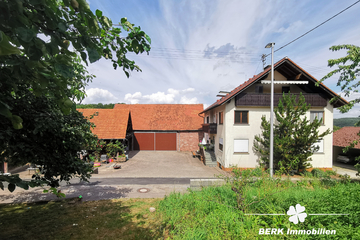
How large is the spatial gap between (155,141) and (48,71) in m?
23.9

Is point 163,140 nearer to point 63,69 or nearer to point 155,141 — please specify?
point 155,141

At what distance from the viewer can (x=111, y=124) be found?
65.5 feet

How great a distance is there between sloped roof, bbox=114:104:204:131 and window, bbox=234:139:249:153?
10.7 metres

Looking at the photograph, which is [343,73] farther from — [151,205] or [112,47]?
[151,205]

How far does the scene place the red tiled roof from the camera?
18.7 metres

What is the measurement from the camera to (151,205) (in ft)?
24.1

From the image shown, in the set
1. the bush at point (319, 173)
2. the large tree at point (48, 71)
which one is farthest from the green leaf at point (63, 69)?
Result: the bush at point (319, 173)

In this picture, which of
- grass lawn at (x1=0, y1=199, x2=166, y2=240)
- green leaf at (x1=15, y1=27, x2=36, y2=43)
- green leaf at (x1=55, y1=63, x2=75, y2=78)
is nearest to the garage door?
grass lawn at (x1=0, y1=199, x2=166, y2=240)

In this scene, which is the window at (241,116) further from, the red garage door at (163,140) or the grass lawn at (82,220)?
the red garage door at (163,140)

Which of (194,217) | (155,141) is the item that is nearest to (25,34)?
(194,217)

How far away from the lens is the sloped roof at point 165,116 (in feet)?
83.3

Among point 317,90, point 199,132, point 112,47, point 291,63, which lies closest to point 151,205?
point 112,47

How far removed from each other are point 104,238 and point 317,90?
17.7m

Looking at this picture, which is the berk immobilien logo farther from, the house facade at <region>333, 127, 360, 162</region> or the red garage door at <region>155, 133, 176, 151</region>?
the red garage door at <region>155, 133, 176, 151</region>
